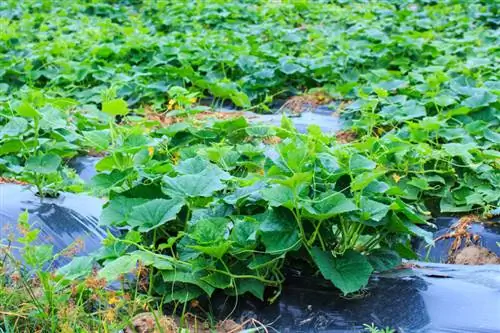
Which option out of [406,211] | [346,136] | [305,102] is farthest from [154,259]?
[305,102]

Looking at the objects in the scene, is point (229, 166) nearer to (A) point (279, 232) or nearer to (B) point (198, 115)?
(A) point (279, 232)

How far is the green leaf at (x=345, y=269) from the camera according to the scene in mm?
2045

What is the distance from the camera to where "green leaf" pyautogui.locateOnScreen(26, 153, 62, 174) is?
9.21ft

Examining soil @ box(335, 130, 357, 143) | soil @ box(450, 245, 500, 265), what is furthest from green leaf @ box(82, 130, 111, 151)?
soil @ box(335, 130, 357, 143)

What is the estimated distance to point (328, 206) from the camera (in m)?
2.07

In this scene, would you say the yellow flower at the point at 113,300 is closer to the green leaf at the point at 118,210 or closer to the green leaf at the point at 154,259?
the green leaf at the point at 154,259

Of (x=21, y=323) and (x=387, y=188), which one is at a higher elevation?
(x=387, y=188)

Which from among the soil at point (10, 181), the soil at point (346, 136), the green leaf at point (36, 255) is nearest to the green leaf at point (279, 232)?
the green leaf at point (36, 255)

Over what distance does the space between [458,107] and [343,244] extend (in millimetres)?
1934

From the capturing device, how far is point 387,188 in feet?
7.14

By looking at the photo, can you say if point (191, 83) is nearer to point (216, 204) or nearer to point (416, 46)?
point (416, 46)

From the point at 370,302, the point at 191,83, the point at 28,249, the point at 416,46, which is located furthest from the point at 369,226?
the point at 416,46

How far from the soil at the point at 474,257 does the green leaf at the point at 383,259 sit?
64cm

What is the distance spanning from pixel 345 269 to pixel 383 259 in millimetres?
180
